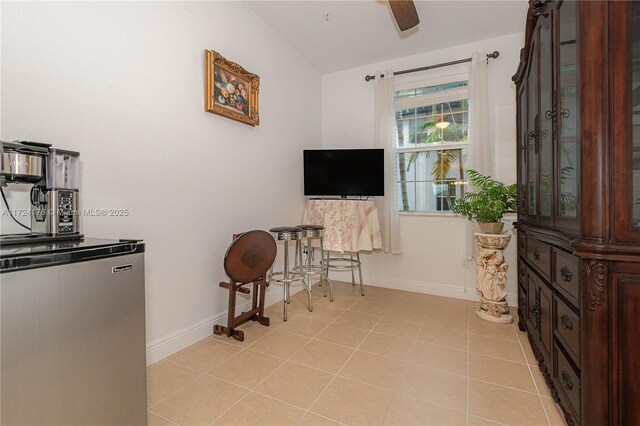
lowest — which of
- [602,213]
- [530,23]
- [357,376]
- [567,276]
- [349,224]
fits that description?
[357,376]

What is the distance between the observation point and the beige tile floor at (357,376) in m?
1.47

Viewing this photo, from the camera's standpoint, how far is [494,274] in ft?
8.55

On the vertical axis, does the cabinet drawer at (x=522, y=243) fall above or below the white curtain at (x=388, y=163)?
below

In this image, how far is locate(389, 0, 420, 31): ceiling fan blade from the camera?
1.95 m

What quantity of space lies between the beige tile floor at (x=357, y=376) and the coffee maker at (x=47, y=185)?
1.01 metres

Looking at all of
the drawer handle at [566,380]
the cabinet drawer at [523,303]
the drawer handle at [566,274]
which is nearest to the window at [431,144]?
the cabinet drawer at [523,303]

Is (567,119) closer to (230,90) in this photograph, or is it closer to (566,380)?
(566,380)

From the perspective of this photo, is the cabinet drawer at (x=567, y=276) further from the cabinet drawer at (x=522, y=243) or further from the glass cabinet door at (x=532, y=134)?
the cabinet drawer at (x=522, y=243)

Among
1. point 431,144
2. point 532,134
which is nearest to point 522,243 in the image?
point 532,134

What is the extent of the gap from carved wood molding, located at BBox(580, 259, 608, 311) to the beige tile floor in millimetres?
745

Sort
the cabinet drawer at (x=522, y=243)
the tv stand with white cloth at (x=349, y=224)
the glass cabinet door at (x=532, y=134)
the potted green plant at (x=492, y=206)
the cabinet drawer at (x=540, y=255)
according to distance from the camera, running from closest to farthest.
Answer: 1. the cabinet drawer at (x=540, y=255)
2. the glass cabinet door at (x=532, y=134)
3. the cabinet drawer at (x=522, y=243)
4. the potted green plant at (x=492, y=206)
5. the tv stand with white cloth at (x=349, y=224)

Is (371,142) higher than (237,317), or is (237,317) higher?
(371,142)

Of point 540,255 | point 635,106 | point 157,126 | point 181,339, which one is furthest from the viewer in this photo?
point 181,339

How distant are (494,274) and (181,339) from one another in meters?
2.62
